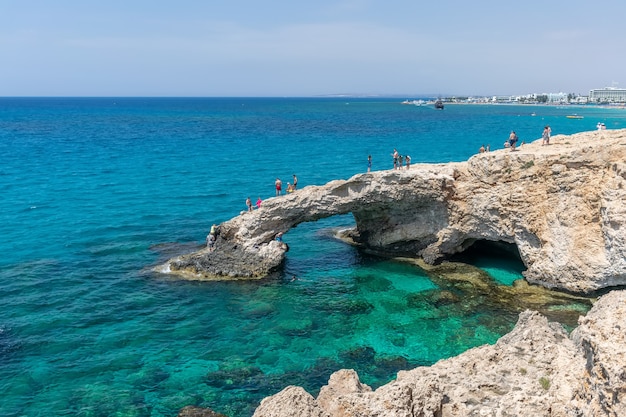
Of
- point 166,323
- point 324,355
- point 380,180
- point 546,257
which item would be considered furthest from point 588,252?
point 166,323

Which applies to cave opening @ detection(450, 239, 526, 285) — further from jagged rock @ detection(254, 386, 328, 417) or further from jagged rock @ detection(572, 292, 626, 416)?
jagged rock @ detection(254, 386, 328, 417)

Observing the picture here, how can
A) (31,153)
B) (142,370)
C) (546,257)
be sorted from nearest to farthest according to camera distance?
(142,370)
(546,257)
(31,153)

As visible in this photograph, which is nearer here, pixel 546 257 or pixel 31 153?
pixel 546 257

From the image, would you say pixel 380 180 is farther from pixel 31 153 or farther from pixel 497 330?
pixel 31 153

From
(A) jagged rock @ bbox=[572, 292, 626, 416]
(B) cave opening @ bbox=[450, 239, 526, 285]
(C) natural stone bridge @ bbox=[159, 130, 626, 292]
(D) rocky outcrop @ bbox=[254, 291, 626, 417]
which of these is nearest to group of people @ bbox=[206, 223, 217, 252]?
(C) natural stone bridge @ bbox=[159, 130, 626, 292]

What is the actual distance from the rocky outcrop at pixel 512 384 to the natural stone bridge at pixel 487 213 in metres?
12.4

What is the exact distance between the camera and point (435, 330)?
20.5 metres

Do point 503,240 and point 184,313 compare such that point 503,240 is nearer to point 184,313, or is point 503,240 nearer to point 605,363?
point 184,313

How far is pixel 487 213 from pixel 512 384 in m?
16.3

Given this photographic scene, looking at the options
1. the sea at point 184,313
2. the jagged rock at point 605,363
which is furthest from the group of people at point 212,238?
the jagged rock at point 605,363

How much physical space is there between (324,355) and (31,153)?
66154mm

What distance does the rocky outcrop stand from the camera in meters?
7.84

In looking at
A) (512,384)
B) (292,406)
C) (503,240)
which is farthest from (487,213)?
(292,406)

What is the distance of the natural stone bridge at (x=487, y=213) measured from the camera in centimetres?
2153
